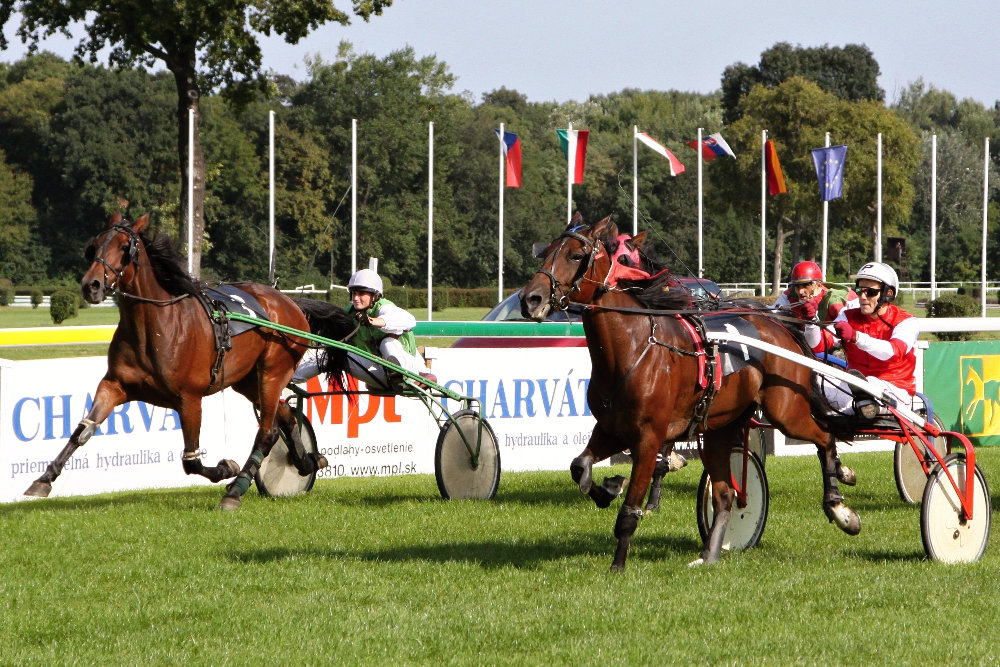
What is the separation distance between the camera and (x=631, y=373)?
6.71 meters

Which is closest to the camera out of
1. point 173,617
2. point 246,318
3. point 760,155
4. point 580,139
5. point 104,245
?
point 173,617

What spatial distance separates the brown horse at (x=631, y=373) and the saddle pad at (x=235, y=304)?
3.07 m

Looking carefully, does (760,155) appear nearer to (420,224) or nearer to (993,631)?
(420,224)

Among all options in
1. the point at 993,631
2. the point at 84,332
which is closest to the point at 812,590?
the point at 993,631

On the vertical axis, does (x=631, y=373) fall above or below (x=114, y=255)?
below

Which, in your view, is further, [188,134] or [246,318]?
[188,134]

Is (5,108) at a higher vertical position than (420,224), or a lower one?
higher

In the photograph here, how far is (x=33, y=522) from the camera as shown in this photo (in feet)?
27.8

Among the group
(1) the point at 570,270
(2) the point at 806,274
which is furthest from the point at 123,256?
(2) the point at 806,274

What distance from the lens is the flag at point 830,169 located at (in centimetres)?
3575

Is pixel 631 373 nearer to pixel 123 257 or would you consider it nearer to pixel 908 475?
pixel 123 257

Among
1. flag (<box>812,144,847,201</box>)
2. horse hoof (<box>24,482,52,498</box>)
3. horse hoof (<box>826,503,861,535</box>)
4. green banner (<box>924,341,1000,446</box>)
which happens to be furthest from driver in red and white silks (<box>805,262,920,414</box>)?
flag (<box>812,144,847,201</box>)

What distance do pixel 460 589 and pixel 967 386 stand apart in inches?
352

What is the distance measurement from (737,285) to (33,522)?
4891 cm
